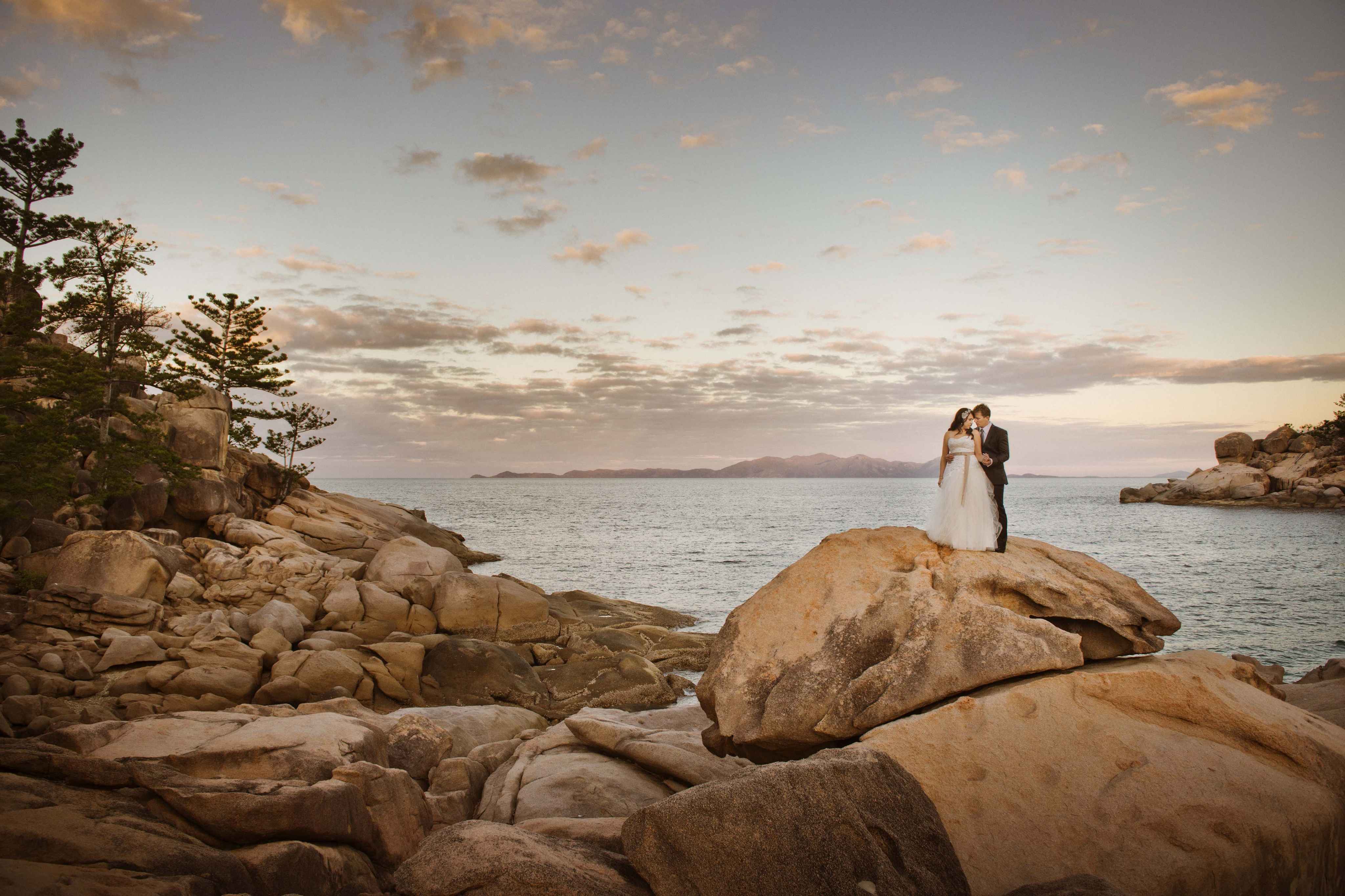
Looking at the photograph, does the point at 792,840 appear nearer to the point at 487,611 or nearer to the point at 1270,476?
the point at 487,611

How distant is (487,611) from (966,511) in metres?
18.0

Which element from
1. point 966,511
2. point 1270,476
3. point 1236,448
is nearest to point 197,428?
point 966,511

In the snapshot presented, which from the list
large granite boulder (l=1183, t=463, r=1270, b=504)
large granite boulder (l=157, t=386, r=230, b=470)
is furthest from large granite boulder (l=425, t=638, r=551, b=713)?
large granite boulder (l=1183, t=463, r=1270, b=504)

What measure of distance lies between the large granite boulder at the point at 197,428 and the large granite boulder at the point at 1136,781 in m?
32.7

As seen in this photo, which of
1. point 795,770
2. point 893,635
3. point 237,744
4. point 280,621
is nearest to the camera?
point 795,770

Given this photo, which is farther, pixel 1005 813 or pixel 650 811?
pixel 1005 813

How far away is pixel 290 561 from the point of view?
24422mm

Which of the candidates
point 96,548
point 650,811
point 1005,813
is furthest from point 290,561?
point 1005,813

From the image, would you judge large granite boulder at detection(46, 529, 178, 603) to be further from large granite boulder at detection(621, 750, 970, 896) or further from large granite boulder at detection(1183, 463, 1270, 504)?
large granite boulder at detection(1183, 463, 1270, 504)

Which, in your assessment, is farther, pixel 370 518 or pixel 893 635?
pixel 370 518

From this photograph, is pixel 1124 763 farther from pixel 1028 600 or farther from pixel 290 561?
pixel 290 561

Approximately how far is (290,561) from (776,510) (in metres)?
94.3

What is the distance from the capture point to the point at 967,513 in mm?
10492

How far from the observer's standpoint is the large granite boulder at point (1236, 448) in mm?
105875
